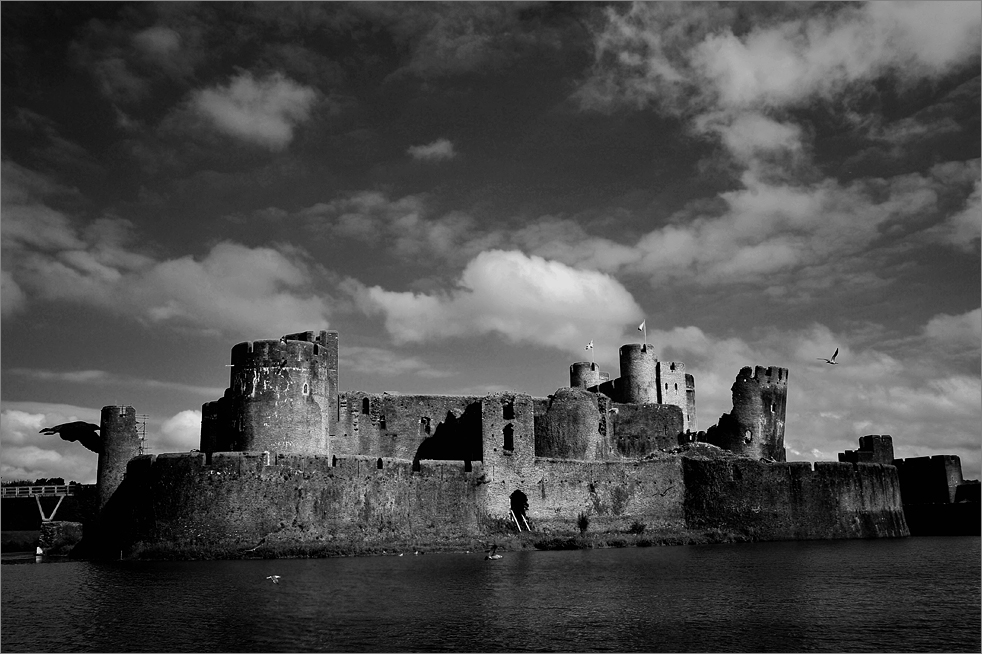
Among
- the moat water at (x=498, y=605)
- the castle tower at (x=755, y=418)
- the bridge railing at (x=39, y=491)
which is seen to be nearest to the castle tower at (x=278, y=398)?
the moat water at (x=498, y=605)

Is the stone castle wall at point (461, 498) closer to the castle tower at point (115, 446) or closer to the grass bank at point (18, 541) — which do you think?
the castle tower at point (115, 446)

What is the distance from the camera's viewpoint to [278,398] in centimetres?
4866

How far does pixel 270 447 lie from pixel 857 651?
3336 centimetres

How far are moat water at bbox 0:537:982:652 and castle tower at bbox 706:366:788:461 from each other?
23682 mm

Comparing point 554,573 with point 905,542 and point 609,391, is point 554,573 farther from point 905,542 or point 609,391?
point 609,391

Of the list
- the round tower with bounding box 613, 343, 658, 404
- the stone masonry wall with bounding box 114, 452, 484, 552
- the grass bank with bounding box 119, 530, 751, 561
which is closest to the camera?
the grass bank with bounding box 119, 530, 751, 561

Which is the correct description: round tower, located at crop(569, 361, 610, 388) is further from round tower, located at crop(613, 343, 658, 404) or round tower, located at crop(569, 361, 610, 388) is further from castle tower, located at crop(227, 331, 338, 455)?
castle tower, located at crop(227, 331, 338, 455)

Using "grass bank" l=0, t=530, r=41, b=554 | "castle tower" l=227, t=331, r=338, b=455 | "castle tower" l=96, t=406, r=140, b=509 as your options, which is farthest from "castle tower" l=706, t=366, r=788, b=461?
"grass bank" l=0, t=530, r=41, b=554

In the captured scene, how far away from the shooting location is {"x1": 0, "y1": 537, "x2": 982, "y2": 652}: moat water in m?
22.0

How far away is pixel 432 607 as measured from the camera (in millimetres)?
26703

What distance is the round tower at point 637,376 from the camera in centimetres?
6919

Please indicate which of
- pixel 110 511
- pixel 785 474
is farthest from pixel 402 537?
pixel 785 474

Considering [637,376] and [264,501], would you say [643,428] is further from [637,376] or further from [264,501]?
[264,501]

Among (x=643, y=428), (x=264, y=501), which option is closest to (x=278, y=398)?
(x=264, y=501)
